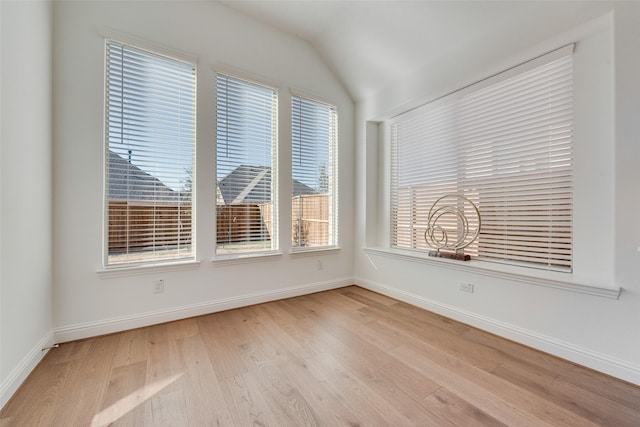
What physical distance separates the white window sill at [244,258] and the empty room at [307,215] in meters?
0.02

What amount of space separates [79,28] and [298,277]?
3.05 meters

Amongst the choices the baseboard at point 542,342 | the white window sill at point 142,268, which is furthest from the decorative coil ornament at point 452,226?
the white window sill at point 142,268

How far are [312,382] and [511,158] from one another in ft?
7.84

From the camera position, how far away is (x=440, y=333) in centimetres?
228

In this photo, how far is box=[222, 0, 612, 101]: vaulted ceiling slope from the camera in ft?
6.71

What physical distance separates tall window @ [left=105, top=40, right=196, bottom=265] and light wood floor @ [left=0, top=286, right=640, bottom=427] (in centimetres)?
78

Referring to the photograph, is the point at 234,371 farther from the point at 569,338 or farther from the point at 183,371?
the point at 569,338

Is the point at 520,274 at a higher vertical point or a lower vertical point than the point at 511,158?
lower

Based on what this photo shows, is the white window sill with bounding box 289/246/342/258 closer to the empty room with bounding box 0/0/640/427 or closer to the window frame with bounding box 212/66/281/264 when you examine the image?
the empty room with bounding box 0/0/640/427

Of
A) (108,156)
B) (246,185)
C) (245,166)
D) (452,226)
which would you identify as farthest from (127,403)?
(452,226)

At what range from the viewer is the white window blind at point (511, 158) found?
2.04 meters

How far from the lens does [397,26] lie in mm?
2625

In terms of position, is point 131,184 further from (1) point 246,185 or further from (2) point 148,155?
(1) point 246,185

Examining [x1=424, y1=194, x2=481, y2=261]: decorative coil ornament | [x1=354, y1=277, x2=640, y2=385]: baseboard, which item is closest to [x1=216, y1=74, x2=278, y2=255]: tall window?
[x1=424, y1=194, x2=481, y2=261]: decorative coil ornament
